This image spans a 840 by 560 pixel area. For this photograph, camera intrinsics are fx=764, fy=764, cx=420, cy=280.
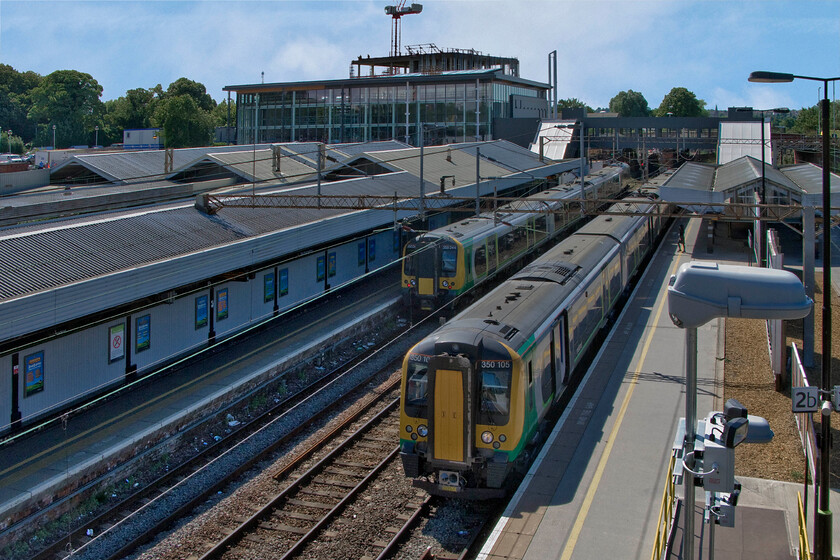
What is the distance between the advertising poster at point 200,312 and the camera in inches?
802

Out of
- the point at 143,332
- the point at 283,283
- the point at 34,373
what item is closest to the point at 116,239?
the point at 143,332

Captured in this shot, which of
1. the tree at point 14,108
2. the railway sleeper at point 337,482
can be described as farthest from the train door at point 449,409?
the tree at point 14,108

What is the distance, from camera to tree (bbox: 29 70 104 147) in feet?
301

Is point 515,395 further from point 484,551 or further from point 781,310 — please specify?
point 781,310

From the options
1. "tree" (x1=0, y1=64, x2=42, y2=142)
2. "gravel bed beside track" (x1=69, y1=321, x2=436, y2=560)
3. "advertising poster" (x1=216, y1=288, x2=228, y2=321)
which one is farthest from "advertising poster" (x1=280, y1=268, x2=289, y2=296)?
"tree" (x1=0, y1=64, x2=42, y2=142)

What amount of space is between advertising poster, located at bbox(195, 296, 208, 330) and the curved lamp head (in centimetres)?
1483

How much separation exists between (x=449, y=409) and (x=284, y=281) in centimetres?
1343

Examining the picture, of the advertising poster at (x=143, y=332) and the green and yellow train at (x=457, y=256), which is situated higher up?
the green and yellow train at (x=457, y=256)

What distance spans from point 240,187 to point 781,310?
25.5 m

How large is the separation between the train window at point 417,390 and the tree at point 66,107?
92.1 metres

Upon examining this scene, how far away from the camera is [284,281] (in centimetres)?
2448

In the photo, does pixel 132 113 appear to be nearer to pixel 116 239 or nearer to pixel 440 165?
pixel 440 165

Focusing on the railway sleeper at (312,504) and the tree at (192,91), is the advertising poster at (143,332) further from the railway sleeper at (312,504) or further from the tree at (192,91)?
the tree at (192,91)

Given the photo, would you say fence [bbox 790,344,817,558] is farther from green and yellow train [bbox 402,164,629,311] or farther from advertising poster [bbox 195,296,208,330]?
advertising poster [bbox 195,296,208,330]
